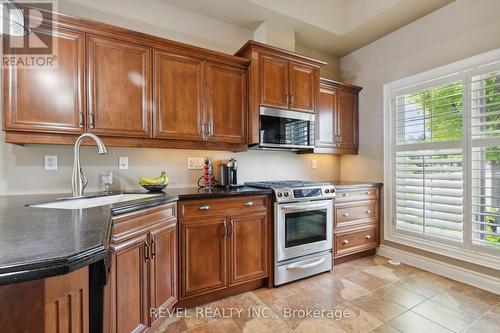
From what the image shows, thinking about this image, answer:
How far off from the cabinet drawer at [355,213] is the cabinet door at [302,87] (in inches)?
46.8

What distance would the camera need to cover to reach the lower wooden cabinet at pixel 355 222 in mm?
2791

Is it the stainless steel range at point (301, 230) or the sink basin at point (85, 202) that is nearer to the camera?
the sink basin at point (85, 202)

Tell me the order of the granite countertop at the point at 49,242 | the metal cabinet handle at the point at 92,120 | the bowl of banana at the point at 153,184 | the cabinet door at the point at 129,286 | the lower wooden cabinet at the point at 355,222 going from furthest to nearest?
the lower wooden cabinet at the point at 355,222, the bowl of banana at the point at 153,184, the metal cabinet handle at the point at 92,120, the cabinet door at the point at 129,286, the granite countertop at the point at 49,242

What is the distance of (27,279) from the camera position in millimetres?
542

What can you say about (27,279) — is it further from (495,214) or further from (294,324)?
(495,214)

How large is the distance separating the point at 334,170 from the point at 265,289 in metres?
2.07

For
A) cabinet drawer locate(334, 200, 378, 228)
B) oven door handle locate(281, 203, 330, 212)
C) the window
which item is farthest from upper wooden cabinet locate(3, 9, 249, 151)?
the window

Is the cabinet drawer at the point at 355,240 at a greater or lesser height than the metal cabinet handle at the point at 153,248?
lesser

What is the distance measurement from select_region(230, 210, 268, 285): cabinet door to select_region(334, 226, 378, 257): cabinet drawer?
1.00 metres

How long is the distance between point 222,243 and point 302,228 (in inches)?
33.7

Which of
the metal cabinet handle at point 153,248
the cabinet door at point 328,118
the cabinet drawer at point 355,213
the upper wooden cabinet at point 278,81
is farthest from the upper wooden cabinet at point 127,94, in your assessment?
the cabinet drawer at point 355,213

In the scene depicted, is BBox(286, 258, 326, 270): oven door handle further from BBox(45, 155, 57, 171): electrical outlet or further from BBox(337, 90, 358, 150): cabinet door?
BBox(45, 155, 57, 171): electrical outlet

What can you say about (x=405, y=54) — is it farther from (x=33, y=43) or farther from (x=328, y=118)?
(x=33, y=43)

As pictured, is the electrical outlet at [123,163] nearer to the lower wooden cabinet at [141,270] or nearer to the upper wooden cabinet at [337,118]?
the lower wooden cabinet at [141,270]
